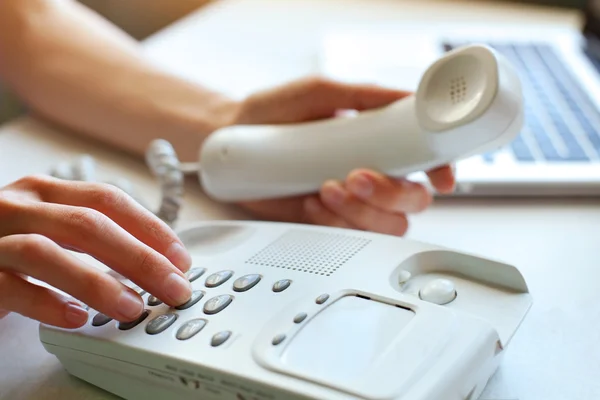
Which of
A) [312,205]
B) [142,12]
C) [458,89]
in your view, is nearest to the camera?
[458,89]

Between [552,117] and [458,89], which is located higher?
[458,89]

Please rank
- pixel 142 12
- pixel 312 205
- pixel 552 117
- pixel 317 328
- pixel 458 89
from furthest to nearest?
pixel 142 12 → pixel 552 117 → pixel 312 205 → pixel 458 89 → pixel 317 328

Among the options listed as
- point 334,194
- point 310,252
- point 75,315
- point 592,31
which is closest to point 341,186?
point 334,194

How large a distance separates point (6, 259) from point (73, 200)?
6 centimetres

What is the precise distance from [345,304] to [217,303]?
66mm

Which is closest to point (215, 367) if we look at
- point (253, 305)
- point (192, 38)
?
point (253, 305)

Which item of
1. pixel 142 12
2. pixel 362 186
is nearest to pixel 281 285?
pixel 362 186

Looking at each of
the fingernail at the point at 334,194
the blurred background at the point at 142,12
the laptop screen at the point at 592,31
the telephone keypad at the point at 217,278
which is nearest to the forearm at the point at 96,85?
the fingernail at the point at 334,194

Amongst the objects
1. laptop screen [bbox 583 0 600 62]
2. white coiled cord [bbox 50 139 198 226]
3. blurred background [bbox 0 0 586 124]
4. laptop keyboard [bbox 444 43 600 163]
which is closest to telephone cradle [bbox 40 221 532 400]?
white coiled cord [bbox 50 139 198 226]

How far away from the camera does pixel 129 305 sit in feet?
1.17

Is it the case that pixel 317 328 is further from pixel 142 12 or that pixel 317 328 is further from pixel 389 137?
pixel 142 12

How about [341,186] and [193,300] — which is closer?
[193,300]

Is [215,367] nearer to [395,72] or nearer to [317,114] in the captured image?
[317,114]

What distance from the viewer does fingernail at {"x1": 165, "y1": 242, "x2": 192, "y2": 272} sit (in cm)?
→ 39
